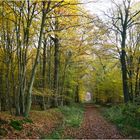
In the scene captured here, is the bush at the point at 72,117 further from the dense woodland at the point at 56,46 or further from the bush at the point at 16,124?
the bush at the point at 16,124

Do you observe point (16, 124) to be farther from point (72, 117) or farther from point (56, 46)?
point (56, 46)

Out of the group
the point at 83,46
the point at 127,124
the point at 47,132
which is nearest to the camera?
the point at 47,132

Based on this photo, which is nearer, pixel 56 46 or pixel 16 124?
pixel 16 124

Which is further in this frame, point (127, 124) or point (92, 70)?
point (92, 70)

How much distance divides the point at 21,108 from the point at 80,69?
1077 inches

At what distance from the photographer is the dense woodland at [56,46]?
16203 millimetres

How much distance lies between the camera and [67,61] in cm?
3231

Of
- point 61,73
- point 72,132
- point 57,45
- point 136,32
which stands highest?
point 136,32

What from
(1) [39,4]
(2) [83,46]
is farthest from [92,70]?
(1) [39,4]

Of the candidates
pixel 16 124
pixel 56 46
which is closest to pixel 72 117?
pixel 16 124

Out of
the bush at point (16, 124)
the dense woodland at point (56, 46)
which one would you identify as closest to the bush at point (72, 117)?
the dense woodland at point (56, 46)

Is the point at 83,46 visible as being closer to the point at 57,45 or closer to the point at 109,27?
the point at 57,45

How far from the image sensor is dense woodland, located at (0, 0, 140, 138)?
1620cm

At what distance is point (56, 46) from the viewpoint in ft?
90.6
